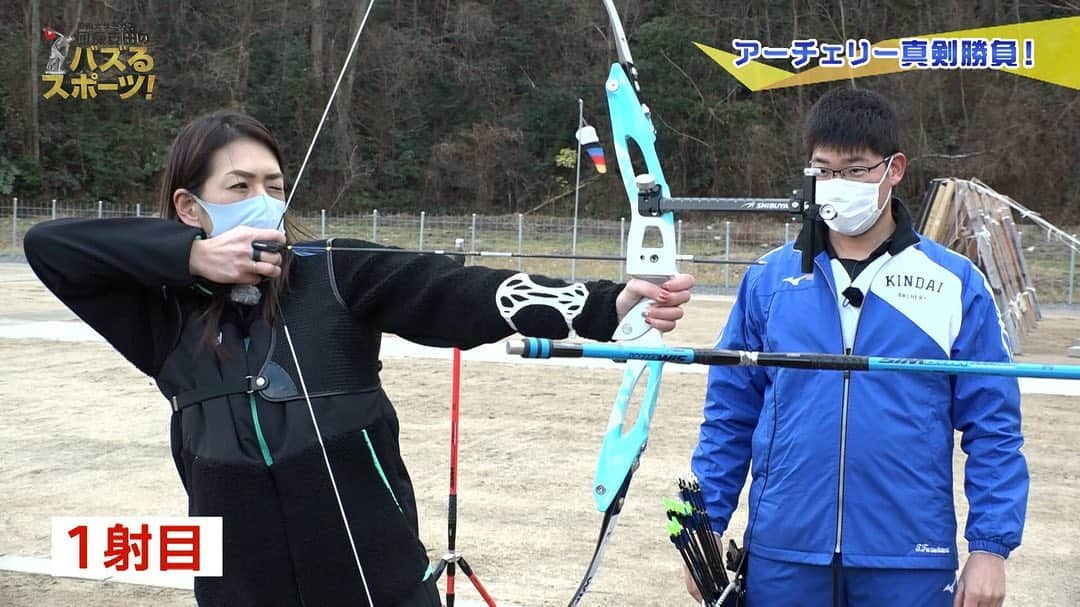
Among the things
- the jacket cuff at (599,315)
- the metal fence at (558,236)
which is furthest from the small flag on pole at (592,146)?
the metal fence at (558,236)

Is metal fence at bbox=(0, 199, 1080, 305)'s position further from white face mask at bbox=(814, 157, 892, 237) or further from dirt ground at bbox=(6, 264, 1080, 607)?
dirt ground at bbox=(6, 264, 1080, 607)

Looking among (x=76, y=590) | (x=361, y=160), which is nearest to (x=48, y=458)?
(x=76, y=590)

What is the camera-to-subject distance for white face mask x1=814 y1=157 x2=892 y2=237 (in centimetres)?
186

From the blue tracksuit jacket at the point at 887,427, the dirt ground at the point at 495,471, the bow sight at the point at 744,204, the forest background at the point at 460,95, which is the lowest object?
the dirt ground at the point at 495,471

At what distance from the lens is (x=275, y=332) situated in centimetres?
153

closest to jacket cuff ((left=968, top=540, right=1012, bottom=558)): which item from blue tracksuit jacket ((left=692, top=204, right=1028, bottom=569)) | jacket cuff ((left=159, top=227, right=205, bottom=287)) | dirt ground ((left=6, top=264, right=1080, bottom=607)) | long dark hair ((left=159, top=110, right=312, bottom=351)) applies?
blue tracksuit jacket ((left=692, top=204, right=1028, bottom=569))

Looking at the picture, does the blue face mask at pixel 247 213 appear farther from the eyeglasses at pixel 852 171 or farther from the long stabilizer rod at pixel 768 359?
the eyeglasses at pixel 852 171

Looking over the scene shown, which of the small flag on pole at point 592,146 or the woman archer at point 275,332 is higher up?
the small flag on pole at point 592,146

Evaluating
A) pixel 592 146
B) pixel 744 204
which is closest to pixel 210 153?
pixel 592 146

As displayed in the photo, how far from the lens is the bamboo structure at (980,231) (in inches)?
374

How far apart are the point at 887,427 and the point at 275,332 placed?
100cm

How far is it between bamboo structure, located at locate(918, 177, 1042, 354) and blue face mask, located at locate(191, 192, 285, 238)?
342 inches

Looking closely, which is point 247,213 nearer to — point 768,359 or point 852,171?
point 768,359

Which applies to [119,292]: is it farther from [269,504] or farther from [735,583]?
[735,583]
